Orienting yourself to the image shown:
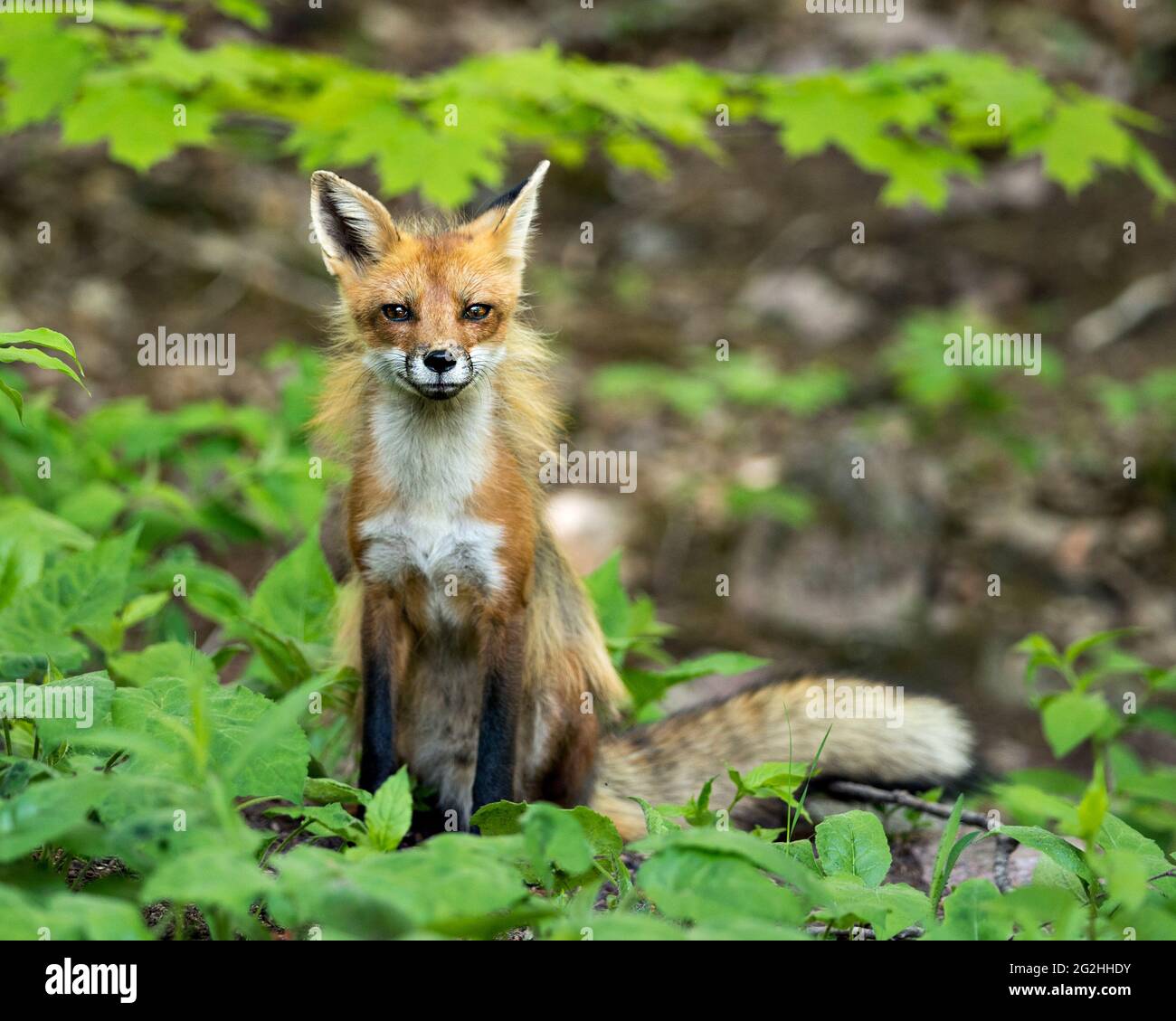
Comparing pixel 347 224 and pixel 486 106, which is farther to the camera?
pixel 486 106

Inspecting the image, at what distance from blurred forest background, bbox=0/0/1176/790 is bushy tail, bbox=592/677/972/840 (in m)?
A: 2.08

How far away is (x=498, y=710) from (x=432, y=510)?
67 centimetres

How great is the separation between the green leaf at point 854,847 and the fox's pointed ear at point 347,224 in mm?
2226

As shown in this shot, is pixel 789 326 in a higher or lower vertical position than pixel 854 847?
higher

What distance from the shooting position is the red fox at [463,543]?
3732 millimetres

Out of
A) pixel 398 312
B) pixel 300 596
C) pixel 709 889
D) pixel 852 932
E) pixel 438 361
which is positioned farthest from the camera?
pixel 300 596

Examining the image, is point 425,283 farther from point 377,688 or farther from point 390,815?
point 390,815

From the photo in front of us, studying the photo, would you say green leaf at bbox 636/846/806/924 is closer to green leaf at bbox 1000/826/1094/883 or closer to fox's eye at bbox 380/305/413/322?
green leaf at bbox 1000/826/1094/883

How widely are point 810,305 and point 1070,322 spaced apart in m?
2.70

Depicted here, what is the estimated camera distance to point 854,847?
10.1 ft

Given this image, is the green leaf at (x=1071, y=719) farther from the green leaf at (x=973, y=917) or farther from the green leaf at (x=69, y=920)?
the green leaf at (x=69, y=920)

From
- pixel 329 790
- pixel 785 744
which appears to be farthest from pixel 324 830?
pixel 785 744

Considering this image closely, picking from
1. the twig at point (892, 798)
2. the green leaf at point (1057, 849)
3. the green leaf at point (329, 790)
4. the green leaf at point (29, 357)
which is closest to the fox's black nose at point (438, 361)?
the green leaf at point (29, 357)

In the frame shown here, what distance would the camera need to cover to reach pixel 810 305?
13180 mm
